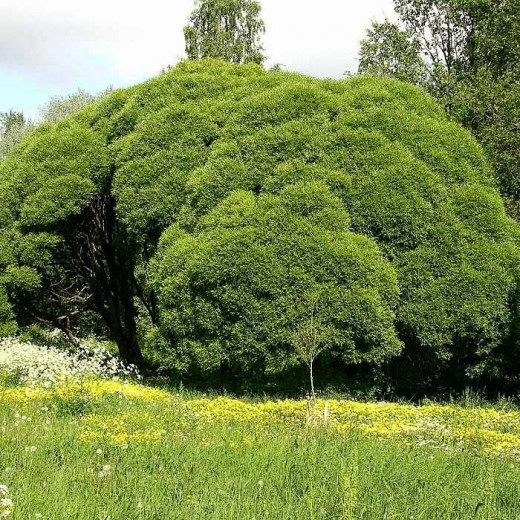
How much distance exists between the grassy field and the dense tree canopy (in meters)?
2.21

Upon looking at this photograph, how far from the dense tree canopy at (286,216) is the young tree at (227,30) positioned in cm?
2365

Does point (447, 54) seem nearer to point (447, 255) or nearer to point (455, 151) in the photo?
point (455, 151)

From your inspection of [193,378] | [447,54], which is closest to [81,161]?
[193,378]

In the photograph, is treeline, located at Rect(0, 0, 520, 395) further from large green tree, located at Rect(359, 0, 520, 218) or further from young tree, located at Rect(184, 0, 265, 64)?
young tree, located at Rect(184, 0, 265, 64)

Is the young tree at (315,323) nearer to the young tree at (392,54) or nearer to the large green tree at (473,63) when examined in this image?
the large green tree at (473,63)

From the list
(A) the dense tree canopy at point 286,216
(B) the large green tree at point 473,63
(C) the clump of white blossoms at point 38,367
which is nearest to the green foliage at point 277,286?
(A) the dense tree canopy at point 286,216

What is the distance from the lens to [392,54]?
2736 centimetres

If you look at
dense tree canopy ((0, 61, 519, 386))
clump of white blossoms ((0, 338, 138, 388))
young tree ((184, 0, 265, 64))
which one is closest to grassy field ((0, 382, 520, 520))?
clump of white blossoms ((0, 338, 138, 388))

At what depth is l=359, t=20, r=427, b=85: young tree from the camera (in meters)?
25.9

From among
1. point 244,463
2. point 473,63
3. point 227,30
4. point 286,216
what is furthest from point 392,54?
point 244,463

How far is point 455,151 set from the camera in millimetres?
11953

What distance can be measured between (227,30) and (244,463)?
1382 inches

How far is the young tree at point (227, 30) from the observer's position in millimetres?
36531

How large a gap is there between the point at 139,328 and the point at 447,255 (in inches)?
433
